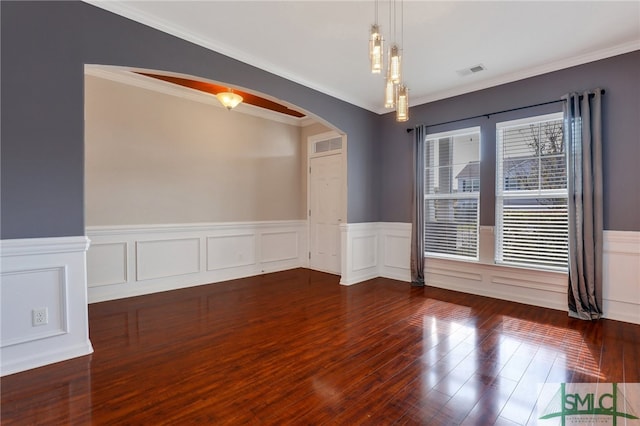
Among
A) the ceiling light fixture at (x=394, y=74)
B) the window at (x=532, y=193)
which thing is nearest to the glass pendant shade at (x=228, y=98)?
the ceiling light fixture at (x=394, y=74)

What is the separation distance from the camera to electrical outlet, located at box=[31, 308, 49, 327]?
243 cm

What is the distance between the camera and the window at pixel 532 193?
3797 millimetres

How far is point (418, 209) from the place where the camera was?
4957mm

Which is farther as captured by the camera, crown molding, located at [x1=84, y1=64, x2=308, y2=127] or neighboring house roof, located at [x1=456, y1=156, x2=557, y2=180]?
crown molding, located at [x1=84, y1=64, x2=308, y2=127]

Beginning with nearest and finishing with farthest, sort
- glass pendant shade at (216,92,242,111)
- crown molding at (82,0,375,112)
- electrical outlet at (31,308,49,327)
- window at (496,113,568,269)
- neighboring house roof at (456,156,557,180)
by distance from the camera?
electrical outlet at (31,308,49,327) → crown molding at (82,0,375,112) → window at (496,113,568,269) → neighboring house roof at (456,156,557,180) → glass pendant shade at (216,92,242,111)

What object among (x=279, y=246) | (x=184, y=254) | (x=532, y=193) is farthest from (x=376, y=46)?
(x=279, y=246)

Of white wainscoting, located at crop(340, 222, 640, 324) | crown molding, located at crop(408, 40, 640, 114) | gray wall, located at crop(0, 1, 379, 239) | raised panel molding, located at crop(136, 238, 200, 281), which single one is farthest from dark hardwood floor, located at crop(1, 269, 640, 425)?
crown molding, located at crop(408, 40, 640, 114)

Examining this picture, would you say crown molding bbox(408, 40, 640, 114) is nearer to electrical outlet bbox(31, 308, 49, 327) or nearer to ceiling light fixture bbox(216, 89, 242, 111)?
ceiling light fixture bbox(216, 89, 242, 111)

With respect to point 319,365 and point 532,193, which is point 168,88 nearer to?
point 319,365

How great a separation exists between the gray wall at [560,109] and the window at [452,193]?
0.47 feet

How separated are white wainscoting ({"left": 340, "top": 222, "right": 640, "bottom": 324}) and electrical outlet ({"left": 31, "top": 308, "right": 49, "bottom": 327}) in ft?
11.9

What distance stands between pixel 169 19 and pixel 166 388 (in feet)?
10.3

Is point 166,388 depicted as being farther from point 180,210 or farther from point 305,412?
point 180,210

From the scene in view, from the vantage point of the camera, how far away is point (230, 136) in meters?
5.45
